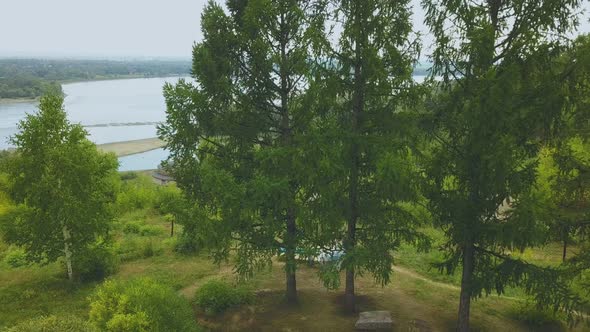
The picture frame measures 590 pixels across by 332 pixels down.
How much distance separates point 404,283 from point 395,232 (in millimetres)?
5296

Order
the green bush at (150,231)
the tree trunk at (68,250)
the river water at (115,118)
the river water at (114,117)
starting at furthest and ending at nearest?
the river water at (114,117)
the river water at (115,118)
the green bush at (150,231)
the tree trunk at (68,250)

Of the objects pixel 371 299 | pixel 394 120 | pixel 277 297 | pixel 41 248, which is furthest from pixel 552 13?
pixel 41 248

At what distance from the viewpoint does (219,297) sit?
562 inches

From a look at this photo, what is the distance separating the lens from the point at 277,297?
15.1m

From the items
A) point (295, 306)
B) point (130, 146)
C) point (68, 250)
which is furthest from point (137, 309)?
point (130, 146)

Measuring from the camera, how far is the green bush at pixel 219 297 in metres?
14.1

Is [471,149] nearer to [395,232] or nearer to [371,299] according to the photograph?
[395,232]

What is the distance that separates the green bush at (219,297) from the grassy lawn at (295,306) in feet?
0.79

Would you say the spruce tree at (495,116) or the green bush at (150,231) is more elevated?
the spruce tree at (495,116)

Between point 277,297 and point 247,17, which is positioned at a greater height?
point 247,17

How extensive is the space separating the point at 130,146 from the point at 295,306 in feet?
222

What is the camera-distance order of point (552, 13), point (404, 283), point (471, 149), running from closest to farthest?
point (552, 13) → point (471, 149) → point (404, 283)

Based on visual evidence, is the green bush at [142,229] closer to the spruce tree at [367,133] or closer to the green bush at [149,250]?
the green bush at [149,250]

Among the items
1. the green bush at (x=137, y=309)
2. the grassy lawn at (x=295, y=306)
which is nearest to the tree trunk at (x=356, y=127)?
the grassy lawn at (x=295, y=306)
